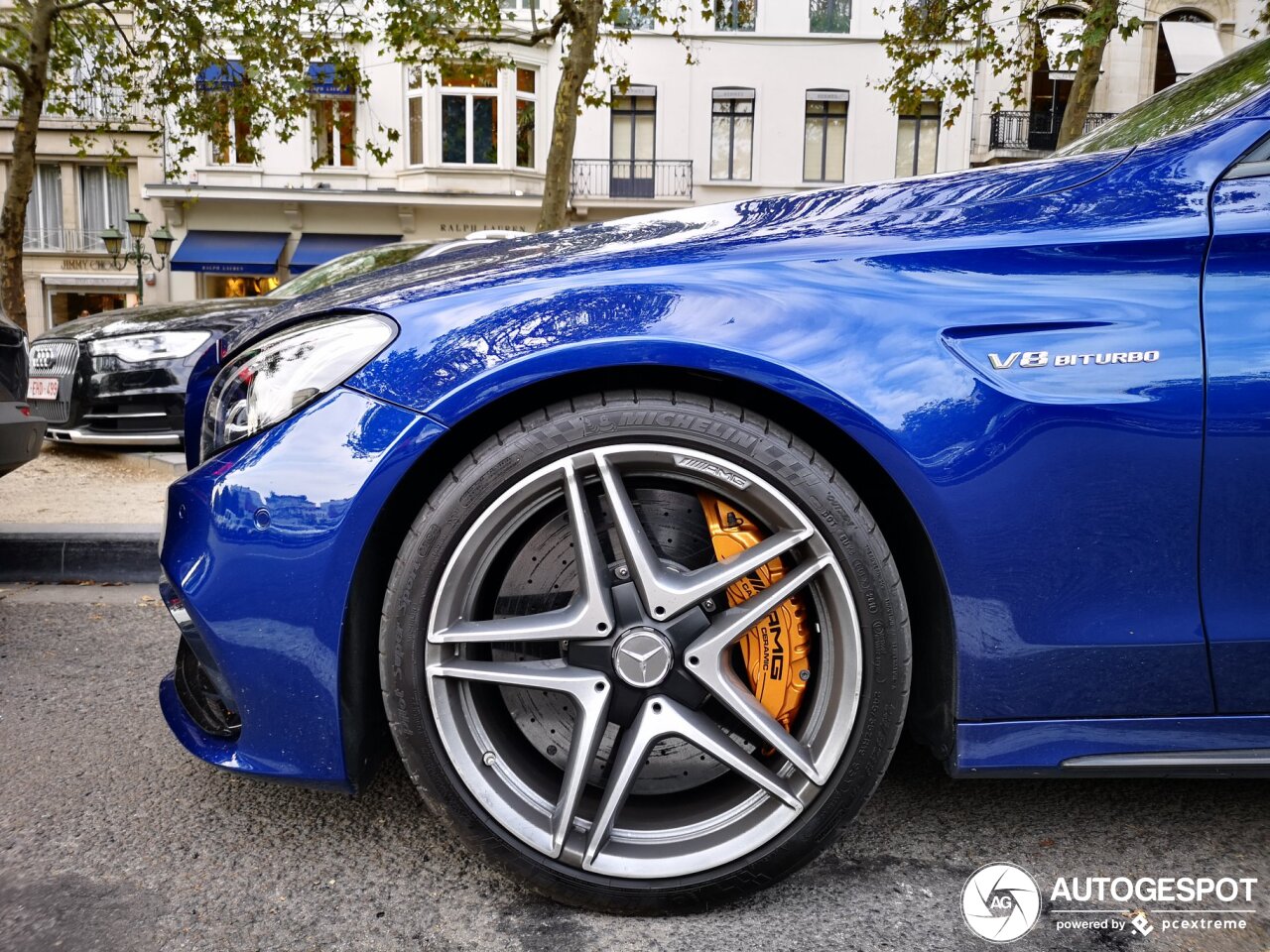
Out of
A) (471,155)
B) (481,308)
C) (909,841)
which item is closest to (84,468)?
(481,308)

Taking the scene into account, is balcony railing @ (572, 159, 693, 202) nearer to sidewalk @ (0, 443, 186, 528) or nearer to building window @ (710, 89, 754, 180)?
building window @ (710, 89, 754, 180)

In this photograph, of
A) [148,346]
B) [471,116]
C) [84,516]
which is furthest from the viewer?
Answer: [471,116]

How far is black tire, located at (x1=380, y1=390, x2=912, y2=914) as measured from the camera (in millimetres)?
1496

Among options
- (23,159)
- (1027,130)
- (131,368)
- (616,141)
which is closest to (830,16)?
(1027,130)

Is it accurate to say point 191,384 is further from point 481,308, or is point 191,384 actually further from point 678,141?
point 678,141

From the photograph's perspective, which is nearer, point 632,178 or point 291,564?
point 291,564

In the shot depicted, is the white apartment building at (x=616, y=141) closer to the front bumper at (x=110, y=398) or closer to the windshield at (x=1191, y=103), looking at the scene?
the front bumper at (x=110, y=398)

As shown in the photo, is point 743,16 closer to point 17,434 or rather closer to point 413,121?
point 413,121

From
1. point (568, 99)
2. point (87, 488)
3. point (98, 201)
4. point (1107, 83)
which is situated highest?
point (1107, 83)

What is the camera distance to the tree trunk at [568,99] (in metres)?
9.57

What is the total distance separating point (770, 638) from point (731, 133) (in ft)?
74.2

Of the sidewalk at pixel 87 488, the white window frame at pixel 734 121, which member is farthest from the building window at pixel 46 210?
the sidewalk at pixel 87 488

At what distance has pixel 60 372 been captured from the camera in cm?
629

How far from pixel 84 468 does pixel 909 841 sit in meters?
A: 6.27
